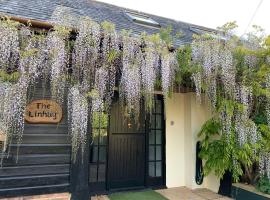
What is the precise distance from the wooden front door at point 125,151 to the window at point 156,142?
0.21 m

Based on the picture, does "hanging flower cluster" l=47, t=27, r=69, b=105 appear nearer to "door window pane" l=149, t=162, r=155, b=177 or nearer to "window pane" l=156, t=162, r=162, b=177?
"door window pane" l=149, t=162, r=155, b=177

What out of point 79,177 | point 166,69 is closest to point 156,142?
point 166,69

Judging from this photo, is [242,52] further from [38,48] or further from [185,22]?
[185,22]

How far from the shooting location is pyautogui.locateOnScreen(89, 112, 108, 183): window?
16.5 ft

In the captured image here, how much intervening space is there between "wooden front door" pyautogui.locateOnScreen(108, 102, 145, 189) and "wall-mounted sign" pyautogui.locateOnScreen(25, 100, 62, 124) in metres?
1.67

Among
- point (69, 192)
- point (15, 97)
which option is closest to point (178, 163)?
point (69, 192)

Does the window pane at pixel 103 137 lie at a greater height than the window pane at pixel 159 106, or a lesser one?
lesser

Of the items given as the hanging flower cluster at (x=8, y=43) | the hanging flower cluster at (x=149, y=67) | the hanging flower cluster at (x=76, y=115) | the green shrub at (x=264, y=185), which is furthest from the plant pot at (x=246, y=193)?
the hanging flower cluster at (x=8, y=43)

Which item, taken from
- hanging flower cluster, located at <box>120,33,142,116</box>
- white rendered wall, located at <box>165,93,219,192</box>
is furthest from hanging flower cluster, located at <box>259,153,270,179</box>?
hanging flower cluster, located at <box>120,33,142,116</box>

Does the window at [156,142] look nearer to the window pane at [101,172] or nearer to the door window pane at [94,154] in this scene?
the window pane at [101,172]

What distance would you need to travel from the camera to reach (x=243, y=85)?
4676 millimetres

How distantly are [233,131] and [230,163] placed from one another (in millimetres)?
637

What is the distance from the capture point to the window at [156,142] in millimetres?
5652

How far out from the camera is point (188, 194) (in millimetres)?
5215
